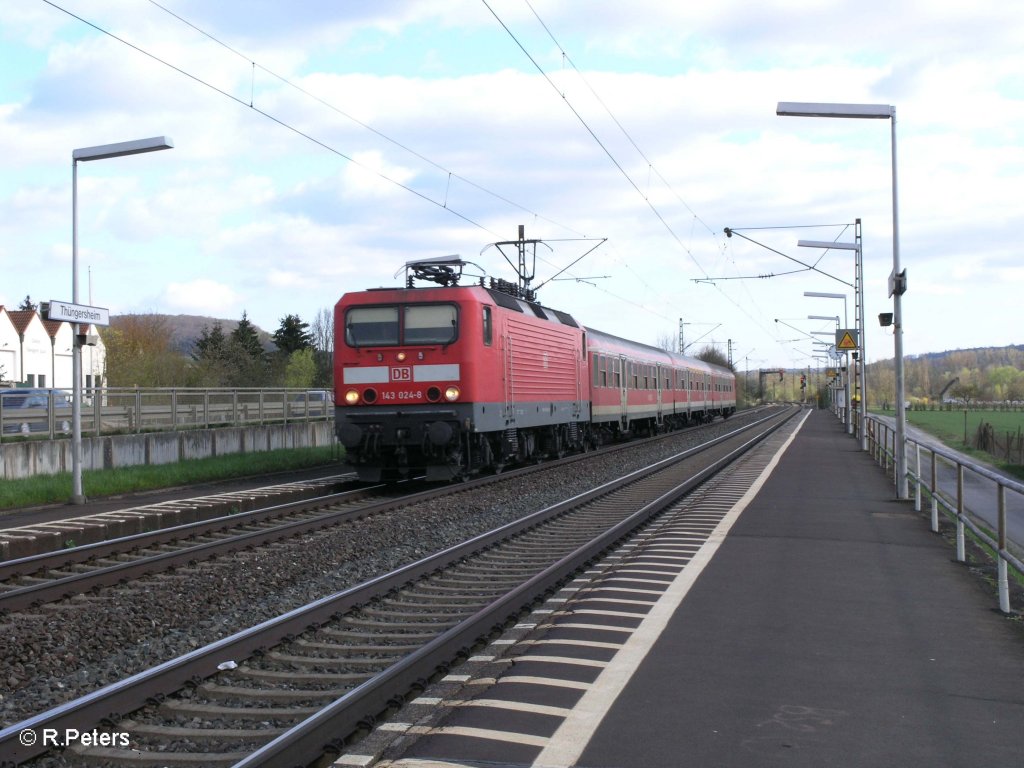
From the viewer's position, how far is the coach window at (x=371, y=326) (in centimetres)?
1739

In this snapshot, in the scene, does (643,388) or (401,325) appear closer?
(401,325)

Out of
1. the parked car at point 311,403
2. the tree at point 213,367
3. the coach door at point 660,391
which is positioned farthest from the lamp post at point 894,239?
the tree at point 213,367

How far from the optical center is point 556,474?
2095 centimetres

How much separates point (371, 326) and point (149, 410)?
7.23m

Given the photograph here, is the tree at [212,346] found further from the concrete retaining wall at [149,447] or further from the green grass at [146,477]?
the green grass at [146,477]

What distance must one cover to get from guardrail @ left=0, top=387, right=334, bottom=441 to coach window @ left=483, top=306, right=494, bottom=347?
8255 mm

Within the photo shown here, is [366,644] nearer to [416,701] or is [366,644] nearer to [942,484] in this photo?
[416,701]

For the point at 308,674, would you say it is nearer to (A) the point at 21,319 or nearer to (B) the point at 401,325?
(B) the point at 401,325

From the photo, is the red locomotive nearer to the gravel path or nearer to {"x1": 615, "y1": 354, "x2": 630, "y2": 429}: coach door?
the gravel path

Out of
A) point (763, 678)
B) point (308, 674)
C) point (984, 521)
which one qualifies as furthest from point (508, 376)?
point (763, 678)

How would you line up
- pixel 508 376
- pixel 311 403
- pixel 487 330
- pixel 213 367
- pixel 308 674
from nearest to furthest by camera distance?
pixel 308 674
pixel 487 330
pixel 508 376
pixel 311 403
pixel 213 367

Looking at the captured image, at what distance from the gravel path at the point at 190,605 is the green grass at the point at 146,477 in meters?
5.78

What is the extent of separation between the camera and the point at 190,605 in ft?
27.4

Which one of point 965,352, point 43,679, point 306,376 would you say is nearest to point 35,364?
point 306,376
